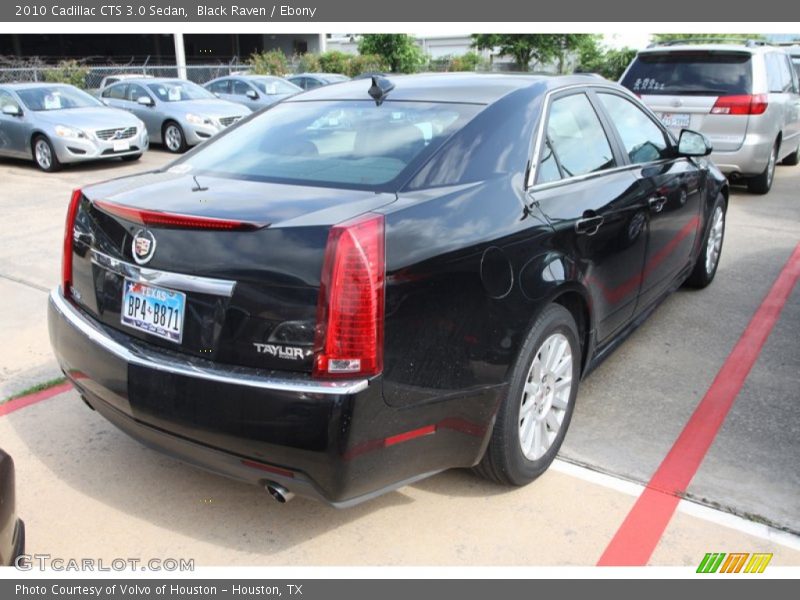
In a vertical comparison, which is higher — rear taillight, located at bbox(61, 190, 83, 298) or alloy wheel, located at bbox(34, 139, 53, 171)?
rear taillight, located at bbox(61, 190, 83, 298)

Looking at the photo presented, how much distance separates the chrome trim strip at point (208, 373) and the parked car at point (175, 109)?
11.1m

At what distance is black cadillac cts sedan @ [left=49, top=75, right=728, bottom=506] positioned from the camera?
7.51ft

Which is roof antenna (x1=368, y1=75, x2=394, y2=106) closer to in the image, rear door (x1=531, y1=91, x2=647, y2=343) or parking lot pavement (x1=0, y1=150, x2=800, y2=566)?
rear door (x1=531, y1=91, x2=647, y2=343)

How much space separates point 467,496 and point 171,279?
59.0 inches

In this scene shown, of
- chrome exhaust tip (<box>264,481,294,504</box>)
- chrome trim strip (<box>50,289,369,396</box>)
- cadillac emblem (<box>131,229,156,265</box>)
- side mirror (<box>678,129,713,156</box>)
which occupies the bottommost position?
chrome exhaust tip (<box>264,481,294,504</box>)

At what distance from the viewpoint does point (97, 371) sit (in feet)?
8.89

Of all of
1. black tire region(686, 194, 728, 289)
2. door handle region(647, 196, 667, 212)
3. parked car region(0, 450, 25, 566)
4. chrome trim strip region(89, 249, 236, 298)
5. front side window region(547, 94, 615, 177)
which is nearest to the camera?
parked car region(0, 450, 25, 566)

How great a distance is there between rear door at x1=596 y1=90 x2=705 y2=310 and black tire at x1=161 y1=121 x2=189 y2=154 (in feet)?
35.5

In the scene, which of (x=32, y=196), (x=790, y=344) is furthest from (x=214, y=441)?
(x=32, y=196)

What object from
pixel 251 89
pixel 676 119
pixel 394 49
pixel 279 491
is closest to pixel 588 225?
pixel 279 491

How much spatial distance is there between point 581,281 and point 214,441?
1.67m

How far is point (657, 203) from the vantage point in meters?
3.99

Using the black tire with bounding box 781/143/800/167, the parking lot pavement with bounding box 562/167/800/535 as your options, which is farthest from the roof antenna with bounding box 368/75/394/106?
the black tire with bounding box 781/143/800/167
